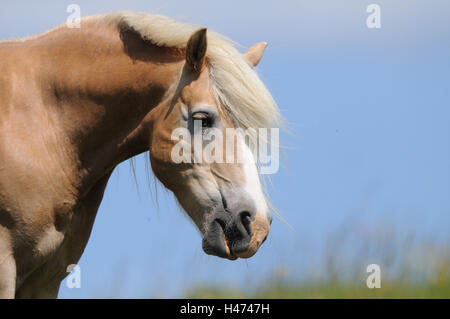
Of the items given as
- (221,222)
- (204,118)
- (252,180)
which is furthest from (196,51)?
(221,222)

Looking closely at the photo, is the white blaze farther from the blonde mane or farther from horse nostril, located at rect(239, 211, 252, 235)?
the blonde mane

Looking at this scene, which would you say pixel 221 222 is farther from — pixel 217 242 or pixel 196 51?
pixel 196 51

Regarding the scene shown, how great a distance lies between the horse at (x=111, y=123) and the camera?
418cm

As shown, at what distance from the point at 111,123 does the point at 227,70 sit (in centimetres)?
85

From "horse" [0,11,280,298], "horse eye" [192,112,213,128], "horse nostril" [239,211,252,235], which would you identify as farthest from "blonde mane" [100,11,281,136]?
"horse nostril" [239,211,252,235]

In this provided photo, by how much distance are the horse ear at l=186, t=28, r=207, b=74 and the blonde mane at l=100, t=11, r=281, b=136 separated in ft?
0.34

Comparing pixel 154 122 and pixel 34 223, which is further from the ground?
pixel 154 122

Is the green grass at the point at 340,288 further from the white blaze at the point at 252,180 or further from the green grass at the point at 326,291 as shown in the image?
the white blaze at the point at 252,180

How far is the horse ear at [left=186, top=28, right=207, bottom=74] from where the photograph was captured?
4.18 m

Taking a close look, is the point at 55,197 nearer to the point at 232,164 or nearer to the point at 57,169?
the point at 57,169

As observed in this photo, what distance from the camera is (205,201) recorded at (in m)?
4.20

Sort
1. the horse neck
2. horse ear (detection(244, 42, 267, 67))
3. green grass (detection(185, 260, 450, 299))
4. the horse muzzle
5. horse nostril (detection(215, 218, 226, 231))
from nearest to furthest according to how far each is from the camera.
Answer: the horse muzzle < horse nostril (detection(215, 218, 226, 231)) < the horse neck < horse ear (detection(244, 42, 267, 67)) < green grass (detection(185, 260, 450, 299))

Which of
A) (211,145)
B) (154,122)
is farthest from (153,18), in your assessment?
(211,145)

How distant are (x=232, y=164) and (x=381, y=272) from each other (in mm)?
2711
